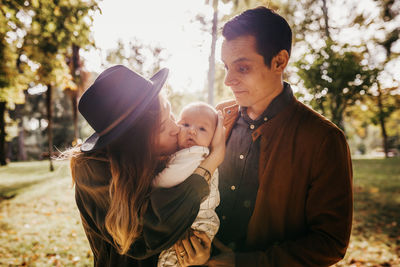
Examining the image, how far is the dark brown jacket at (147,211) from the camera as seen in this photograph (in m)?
1.62

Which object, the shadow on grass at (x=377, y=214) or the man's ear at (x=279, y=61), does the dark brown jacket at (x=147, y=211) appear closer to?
the man's ear at (x=279, y=61)

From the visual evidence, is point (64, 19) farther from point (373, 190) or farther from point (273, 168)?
point (373, 190)

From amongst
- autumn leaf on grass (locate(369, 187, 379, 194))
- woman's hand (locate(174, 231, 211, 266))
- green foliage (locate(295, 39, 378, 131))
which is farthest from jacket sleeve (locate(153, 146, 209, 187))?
autumn leaf on grass (locate(369, 187, 379, 194))

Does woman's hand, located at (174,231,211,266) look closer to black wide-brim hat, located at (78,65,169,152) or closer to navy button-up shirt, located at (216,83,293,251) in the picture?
navy button-up shirt, located at (216,83,293,251)

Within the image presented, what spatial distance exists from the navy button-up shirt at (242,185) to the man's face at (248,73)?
0.49 ft

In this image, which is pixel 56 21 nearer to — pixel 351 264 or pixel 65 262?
pixel 65 262

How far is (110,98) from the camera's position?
5.60 ft

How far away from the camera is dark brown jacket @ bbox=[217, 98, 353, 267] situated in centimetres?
179

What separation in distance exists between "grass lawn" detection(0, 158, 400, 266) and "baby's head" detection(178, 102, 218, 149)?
153 centimetres

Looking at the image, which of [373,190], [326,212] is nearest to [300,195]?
[326,212]

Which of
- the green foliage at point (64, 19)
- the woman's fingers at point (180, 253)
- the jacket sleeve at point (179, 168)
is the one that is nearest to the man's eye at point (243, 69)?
the jacket sleeve at point (179, 168)

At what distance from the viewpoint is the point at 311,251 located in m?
1.78

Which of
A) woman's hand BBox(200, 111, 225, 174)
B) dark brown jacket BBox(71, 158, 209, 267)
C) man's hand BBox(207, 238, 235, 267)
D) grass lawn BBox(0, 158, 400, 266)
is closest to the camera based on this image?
dark brown jacket BBox(71, 158, 209, 267)

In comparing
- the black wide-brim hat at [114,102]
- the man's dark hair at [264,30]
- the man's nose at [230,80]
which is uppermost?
the man's dark hair at [264,30]
